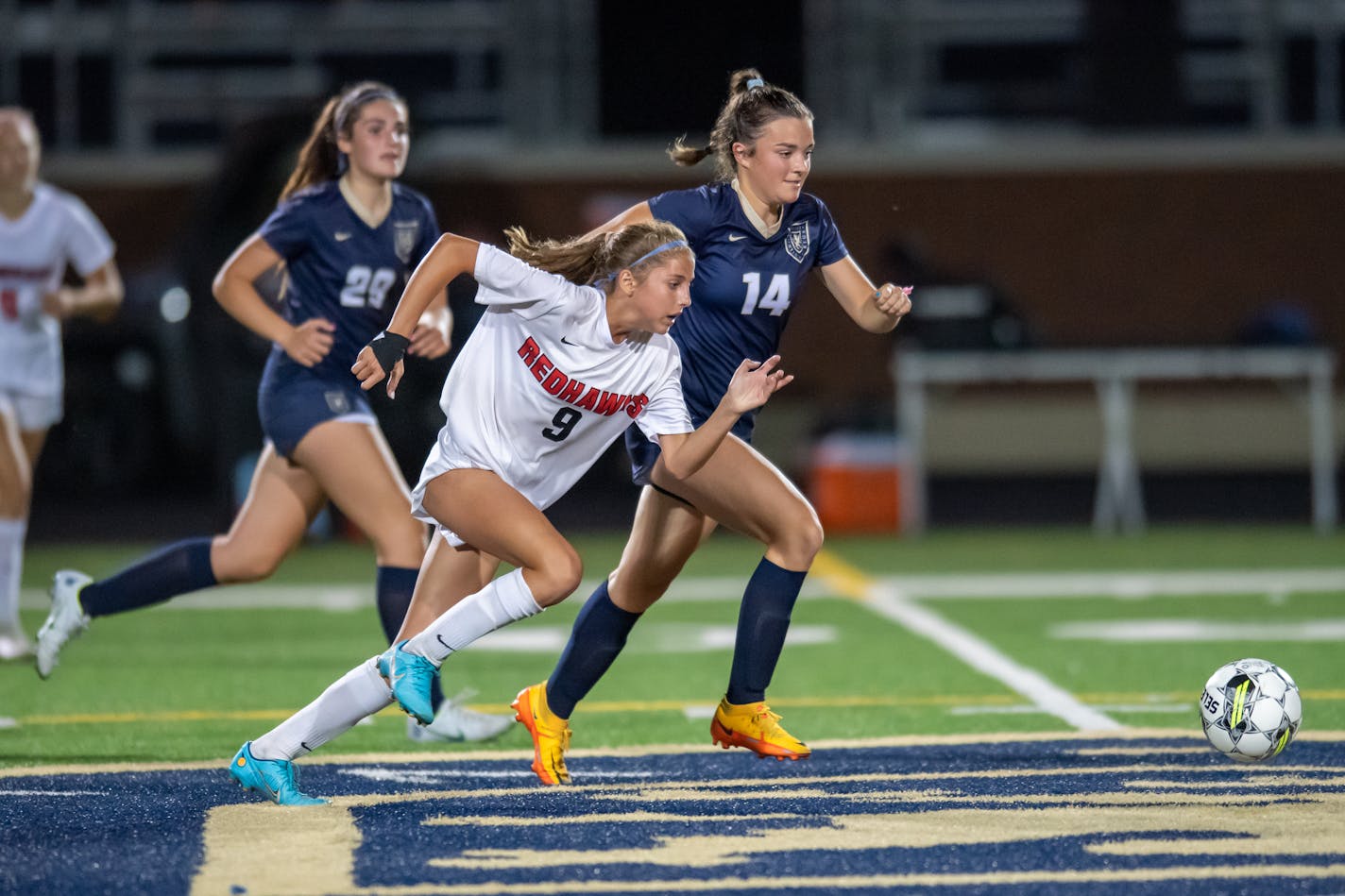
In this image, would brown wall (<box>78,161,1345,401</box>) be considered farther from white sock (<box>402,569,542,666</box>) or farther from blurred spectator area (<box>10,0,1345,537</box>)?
white sock (<box>402,569,542,666</box>)

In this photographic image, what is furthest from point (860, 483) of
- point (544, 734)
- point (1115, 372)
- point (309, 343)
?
point (544, 734)

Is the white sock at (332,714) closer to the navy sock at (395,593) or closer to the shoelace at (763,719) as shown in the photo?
the shoelace at (763,719)

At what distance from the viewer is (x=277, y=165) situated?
16.7 m

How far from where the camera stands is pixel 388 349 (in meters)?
5.43

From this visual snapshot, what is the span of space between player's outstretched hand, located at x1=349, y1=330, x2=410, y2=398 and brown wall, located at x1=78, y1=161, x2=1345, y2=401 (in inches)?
576

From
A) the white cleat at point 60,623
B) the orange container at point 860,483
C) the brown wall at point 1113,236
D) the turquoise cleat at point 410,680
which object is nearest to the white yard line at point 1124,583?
the orange container at point 860,483

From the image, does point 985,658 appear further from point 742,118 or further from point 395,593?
point 742,118

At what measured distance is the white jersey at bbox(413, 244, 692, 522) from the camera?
217 inches

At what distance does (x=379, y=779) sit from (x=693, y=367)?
1.54 meters

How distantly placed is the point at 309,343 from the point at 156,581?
1.26m

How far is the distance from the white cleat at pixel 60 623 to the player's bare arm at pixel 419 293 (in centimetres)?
224

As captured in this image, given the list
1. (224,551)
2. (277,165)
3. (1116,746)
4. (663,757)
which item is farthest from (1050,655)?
(277,165)

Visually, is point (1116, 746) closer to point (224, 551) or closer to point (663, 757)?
point (663, 757)

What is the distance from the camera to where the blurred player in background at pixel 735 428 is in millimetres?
5879
